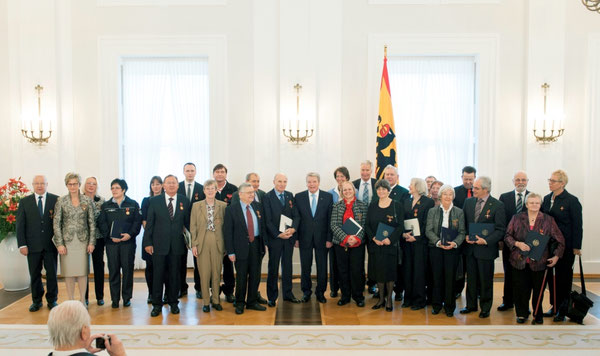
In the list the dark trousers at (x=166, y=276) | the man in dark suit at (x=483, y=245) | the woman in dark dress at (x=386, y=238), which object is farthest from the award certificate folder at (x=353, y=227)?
the dark trousers at (x=166, y=276)

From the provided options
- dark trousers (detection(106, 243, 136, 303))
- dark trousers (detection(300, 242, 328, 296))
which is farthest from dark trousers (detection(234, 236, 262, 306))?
dark trousers (detection(106, 243, 136, 303))

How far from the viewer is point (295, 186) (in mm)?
7133

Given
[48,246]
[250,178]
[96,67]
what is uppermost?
[96,67]

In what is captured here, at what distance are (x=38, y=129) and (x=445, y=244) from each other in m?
6.33

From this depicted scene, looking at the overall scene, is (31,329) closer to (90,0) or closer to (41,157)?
(41,157)

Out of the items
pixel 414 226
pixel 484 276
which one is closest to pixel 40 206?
pixel 414 226

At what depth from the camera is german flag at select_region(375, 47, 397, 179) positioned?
6.89 m

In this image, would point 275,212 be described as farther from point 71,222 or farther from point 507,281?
point 507,281

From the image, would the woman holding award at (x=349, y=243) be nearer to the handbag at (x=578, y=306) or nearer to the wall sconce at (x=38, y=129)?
the handbag at (x=578, y=306)

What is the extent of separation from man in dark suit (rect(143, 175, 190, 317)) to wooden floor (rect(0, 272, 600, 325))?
0.29m

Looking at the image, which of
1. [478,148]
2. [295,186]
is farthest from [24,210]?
[478,148]

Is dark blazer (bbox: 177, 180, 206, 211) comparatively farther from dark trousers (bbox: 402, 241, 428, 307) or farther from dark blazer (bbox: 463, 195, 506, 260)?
dark blazer (bbox: 463, 195, 506, 260)

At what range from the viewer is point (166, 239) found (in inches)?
206

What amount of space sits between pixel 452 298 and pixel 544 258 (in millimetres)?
1075
